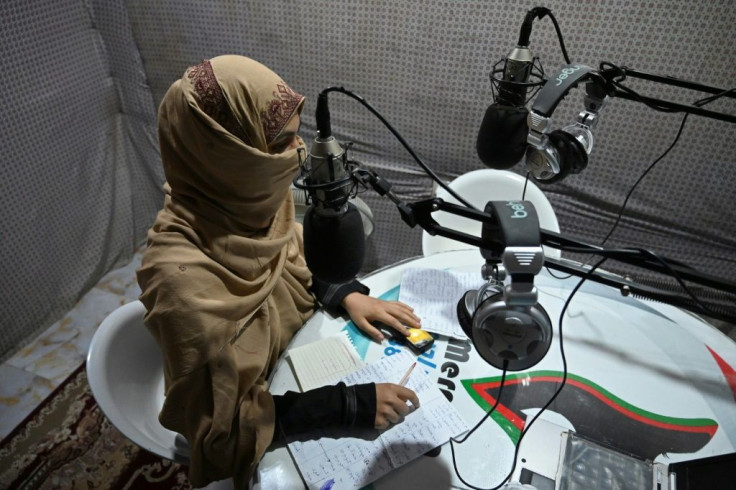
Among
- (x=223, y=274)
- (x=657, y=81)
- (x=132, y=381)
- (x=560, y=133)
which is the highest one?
(x=657, y=81)

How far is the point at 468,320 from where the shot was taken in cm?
105

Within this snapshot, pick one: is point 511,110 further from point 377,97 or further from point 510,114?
point 377,97

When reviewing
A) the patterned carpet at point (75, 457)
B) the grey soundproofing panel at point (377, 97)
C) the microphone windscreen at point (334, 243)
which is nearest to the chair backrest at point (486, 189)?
the grey soundproofing panel at point (377, 97)

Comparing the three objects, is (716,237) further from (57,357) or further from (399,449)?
(57,357)

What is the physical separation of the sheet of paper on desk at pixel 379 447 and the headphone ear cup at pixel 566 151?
2.06 feet

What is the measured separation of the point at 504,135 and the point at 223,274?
77 centimetres

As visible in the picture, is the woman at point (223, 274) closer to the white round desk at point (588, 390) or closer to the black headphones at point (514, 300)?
the white round desk at point (588, 390)

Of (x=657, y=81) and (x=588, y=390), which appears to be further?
(x=588, y=390)

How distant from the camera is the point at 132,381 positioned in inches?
51.1

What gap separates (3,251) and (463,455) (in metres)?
2.23

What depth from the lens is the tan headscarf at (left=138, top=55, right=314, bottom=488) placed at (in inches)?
39.8

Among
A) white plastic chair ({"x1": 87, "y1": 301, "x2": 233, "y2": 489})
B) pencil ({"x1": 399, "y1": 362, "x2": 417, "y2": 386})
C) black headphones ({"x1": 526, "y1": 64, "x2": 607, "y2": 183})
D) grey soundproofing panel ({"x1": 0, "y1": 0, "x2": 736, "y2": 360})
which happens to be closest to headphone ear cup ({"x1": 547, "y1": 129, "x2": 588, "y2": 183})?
black headphones ({"x1": 526, "y1": 64, "x2": 607, "y2": 183})

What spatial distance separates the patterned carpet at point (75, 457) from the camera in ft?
5.70

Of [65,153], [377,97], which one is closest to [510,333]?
[377,97]
